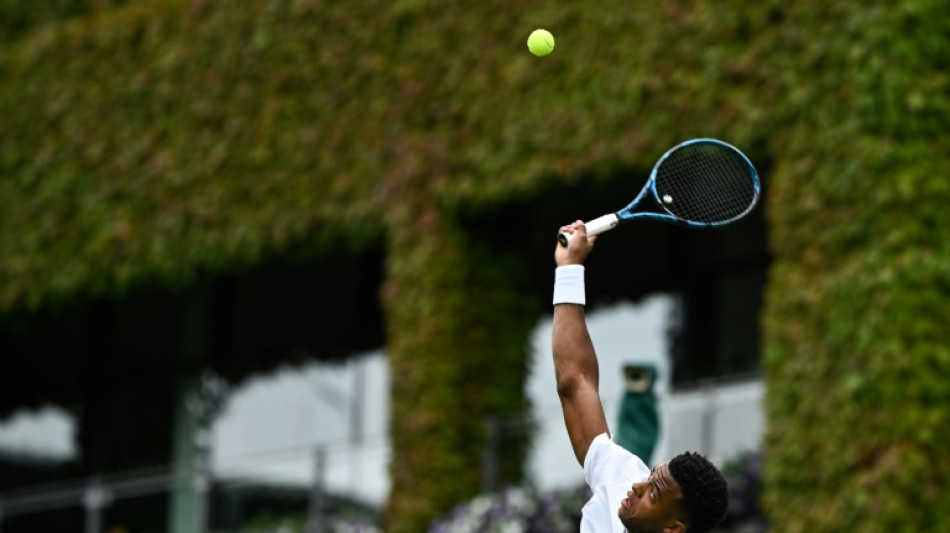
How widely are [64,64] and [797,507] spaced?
10.3m

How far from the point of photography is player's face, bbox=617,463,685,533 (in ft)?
22.5

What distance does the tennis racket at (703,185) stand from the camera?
27.5 feet

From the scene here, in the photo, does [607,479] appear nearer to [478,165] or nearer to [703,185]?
[703,185]

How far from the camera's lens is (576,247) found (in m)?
7.34

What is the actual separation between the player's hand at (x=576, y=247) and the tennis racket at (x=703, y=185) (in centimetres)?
93

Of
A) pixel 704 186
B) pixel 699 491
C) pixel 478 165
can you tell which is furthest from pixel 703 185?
pixel 478 165

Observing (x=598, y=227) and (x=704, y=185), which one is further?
(x=704, y=185)

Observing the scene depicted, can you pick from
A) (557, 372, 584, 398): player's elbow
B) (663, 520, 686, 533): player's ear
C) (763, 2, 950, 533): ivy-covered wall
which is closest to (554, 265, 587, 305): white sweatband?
(557, 372, 584, 398): player's elbow

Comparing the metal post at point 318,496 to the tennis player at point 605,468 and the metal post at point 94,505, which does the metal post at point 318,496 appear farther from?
the tennis player at point 605,468

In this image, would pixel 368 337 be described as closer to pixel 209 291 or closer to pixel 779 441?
pixel 209 291

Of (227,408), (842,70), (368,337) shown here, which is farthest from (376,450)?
(842,70)

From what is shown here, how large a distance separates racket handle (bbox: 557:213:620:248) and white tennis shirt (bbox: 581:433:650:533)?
708 mm

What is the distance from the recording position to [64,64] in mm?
21109

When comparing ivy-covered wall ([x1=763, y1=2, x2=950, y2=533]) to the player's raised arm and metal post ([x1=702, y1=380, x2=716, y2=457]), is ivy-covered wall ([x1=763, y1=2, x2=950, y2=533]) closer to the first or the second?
metal post ([x1=702, y1=380, x2=716, y2=457])
